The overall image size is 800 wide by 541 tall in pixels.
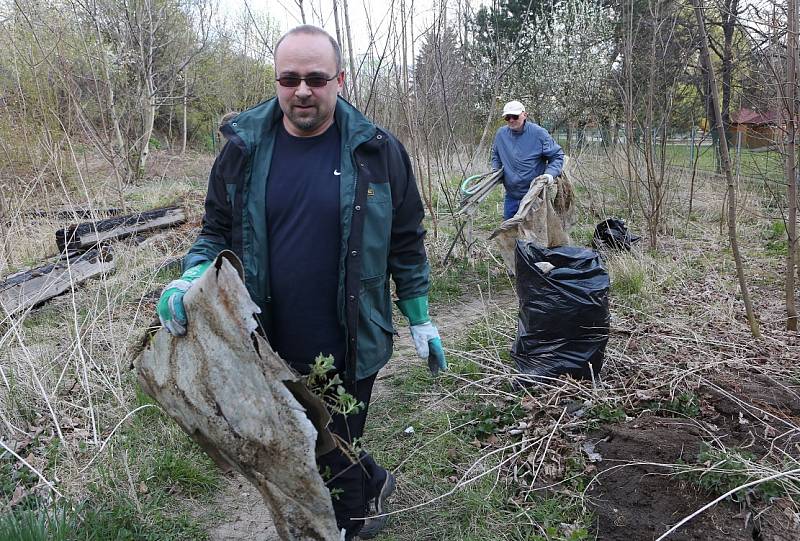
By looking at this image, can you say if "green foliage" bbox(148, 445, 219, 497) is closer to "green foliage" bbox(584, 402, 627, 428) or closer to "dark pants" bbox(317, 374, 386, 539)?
"dark pants" bbox(317, 374, 386, 539)

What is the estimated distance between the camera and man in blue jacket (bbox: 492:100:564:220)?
19.1ft

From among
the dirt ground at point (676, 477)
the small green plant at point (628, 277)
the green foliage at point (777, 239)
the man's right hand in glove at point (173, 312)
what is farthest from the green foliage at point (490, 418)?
the green foliage at point (777, 239)

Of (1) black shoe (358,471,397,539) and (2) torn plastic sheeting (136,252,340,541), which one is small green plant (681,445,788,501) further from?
(2) torn plastic sheeting (136,252,340,541)

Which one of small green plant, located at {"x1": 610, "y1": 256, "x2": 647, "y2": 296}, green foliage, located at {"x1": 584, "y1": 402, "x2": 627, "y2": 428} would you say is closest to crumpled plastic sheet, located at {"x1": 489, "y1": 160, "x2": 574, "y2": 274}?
small green plant, located at {"x1": 610, "y1": 256, "x2": 647, "y2": 296}

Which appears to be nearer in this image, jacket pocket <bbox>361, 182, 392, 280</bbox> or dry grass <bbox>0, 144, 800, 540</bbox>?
jacket pocket <bbox>361, 182, 392, 280</bbox>

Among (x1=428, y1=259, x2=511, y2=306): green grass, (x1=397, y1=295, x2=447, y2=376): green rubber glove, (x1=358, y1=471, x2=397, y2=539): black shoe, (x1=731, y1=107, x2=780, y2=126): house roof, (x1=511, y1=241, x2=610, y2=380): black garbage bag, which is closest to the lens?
(x1=397, y1=295, x2=447, y2=376): green rubber glove

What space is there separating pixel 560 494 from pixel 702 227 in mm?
6495

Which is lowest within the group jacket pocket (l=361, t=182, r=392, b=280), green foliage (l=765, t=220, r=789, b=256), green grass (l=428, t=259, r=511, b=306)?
green grass (l=428, t=259, r=511, b=306)

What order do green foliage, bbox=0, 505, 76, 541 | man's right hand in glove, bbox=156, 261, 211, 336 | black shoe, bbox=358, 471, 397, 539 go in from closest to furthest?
man's right hand in glove, bbox=156, 261, 211, 336
green foliage, bbox=0, 505, 76, 541
black shoe, bbox=358, 471, 397, 539

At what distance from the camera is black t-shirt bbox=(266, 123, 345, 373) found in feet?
6.75

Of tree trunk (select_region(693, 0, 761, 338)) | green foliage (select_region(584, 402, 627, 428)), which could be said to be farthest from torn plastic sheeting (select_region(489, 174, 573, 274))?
green foliage (select_region(584, 402, 627, 428))

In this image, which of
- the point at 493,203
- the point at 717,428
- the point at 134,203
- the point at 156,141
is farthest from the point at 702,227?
the point at 156,141

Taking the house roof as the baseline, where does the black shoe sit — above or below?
below

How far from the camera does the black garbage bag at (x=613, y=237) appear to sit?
667 cm
